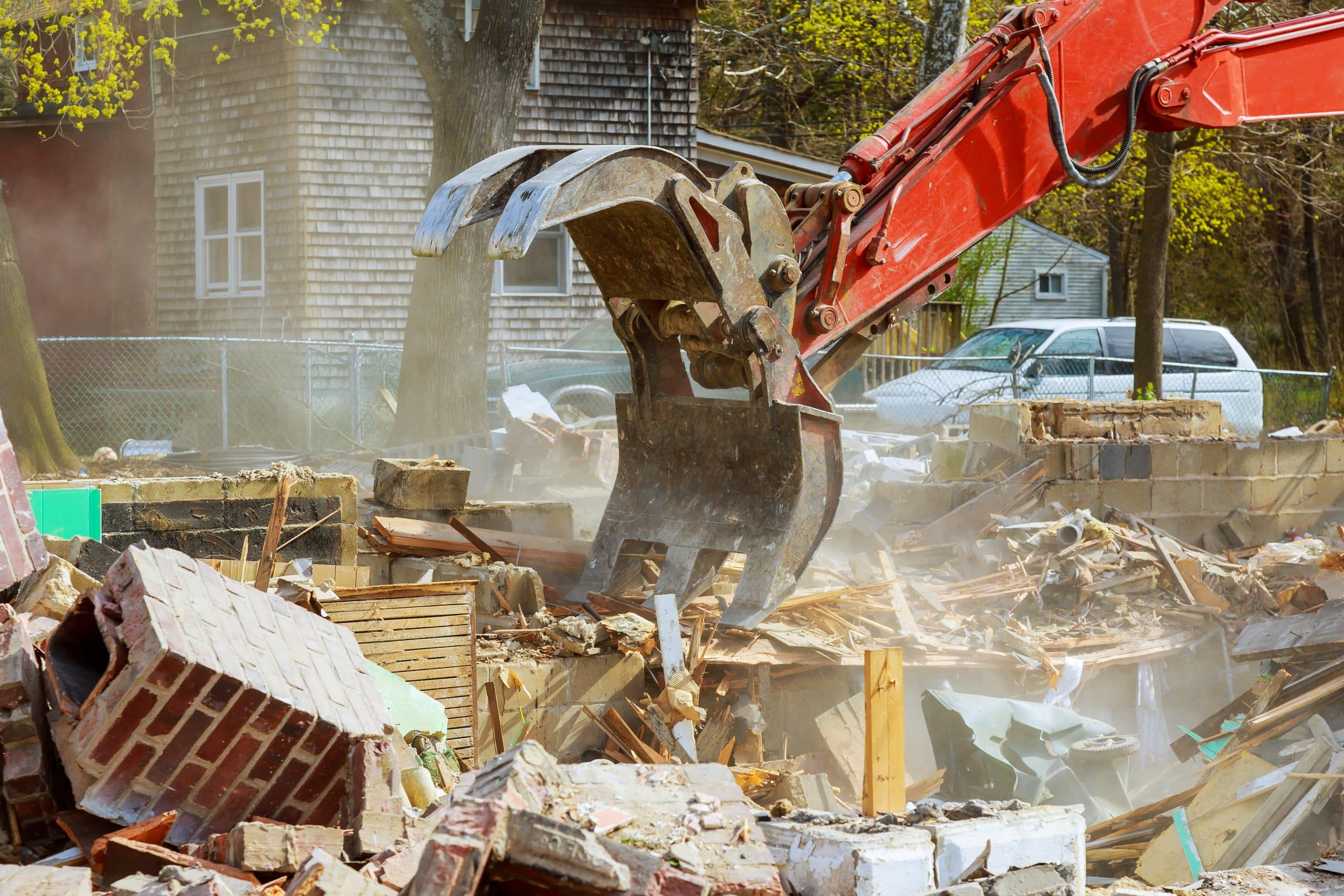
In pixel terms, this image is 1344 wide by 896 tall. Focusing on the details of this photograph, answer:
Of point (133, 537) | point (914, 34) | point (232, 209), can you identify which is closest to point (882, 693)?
point (133, 537)

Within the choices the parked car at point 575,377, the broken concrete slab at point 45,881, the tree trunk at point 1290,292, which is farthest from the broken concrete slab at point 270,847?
the tree trunk at point 1290,292

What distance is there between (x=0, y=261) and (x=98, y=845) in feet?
29.4

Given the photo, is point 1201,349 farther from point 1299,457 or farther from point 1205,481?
point 1205,481

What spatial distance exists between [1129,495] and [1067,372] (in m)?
6.88

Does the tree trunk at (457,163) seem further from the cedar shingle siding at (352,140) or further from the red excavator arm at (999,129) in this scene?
the red excavator arm at (999,129)

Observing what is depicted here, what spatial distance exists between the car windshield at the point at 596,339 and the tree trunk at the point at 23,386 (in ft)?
20.6

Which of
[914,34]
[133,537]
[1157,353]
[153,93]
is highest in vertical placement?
[914,34]

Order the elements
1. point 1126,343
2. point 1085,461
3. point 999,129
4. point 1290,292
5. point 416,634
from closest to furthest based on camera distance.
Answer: point 416,634, point 999,129, point 1085,461, point 1126,343, point 1290,292

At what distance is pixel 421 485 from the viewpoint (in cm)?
715

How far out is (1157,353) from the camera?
1427 centimetres

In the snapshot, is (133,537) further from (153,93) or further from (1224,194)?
(1224,194)

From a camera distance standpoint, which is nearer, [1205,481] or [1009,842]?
[1009,842]

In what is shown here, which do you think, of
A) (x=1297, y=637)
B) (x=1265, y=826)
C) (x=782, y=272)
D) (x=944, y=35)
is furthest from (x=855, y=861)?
(x=944, y=35)

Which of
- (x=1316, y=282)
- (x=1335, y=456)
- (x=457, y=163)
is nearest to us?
(x=1335, y=456)
